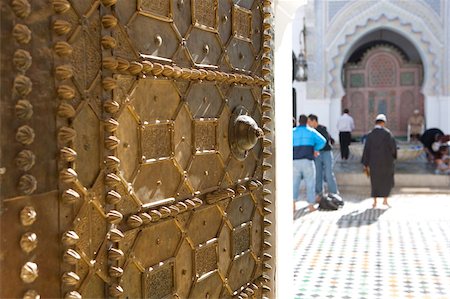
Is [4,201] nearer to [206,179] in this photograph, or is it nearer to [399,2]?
[206,179]

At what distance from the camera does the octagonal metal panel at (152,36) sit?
995 millimetres

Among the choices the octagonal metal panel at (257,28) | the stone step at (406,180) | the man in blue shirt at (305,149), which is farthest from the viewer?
the stone step at (406,180)

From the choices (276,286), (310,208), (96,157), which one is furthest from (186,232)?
(310,208)

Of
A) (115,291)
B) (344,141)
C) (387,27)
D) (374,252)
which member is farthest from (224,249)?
(387,27)

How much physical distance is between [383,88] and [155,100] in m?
10.0

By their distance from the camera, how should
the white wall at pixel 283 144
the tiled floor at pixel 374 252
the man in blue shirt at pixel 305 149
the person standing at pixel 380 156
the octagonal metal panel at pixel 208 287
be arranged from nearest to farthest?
the octagonal metal panel at pixel 208 287
the white wall at pixel 283 144
the tiled floor at pixel 374 252
the man in blue shirt at pixel 305 149
the person standing at pixel 380 156

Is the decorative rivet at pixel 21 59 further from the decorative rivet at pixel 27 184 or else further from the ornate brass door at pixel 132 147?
the decorative rivet at pixel 27 184

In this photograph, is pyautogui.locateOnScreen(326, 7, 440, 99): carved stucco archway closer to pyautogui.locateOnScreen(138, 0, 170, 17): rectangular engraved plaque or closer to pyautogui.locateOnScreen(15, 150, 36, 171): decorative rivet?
pyautogui.locateOnScreen(138, 0, 170, 17): rectangular engraved plaque

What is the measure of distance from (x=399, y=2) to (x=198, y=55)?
8.58 meters

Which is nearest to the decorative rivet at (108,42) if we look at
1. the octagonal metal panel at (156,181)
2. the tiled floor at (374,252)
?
the octagonal metal panel at (156,181)

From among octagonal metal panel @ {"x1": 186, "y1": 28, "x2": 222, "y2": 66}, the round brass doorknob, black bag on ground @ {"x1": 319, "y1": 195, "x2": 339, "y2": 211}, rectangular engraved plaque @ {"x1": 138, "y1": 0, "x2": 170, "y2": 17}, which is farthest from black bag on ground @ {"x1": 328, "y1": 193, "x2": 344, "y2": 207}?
rectangular engraved plaque @ {"x1": 138, "y1": 0, "x2": 170, "y2": 17}

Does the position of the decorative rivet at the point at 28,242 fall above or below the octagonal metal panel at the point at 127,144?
below

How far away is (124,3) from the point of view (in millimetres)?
967

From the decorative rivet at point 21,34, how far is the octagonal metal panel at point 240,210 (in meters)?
0.69
